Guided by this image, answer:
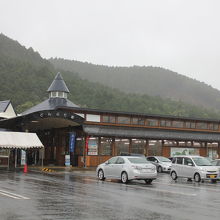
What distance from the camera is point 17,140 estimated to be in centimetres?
3297

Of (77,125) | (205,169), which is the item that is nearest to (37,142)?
(77,125)

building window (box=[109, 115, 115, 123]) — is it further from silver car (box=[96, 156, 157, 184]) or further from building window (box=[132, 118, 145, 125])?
silver car (box=[96, 156, 157, 184])

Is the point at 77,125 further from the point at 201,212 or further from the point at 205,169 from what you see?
the point at 201,212

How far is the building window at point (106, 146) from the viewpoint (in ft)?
137

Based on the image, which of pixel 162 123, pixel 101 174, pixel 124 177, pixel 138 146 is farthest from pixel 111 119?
pixel 124 177

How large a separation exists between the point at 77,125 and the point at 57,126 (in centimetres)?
379

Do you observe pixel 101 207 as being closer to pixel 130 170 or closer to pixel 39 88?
pixel 130 170

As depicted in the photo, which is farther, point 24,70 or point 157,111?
point 157,111

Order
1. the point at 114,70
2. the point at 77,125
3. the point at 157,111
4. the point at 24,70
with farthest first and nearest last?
the point at 114,70
the point at 157,111
the point at 24,70
the point at 77,125

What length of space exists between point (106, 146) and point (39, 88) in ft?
230

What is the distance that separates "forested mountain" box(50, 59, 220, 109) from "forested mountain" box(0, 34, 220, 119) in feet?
103

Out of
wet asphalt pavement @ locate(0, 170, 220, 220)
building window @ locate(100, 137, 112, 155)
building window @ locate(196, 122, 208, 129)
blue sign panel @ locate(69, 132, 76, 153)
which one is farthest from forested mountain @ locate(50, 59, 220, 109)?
wet asphalt pavement @ locate(0, 170, 220, 220)

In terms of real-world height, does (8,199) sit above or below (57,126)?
below

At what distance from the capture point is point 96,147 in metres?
41.2
